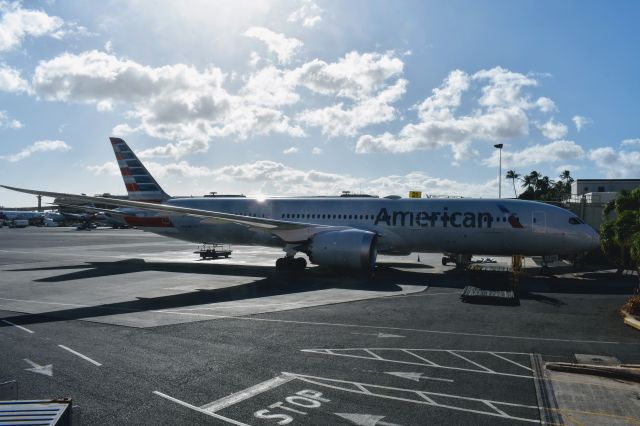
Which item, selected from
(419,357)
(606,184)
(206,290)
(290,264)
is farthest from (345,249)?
(606,184)

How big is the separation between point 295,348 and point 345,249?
1281 cm

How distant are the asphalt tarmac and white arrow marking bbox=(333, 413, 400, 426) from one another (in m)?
0.03

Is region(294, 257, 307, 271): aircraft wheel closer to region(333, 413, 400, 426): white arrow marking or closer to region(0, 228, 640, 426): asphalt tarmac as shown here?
region(0, 228, 640, 426): asphalt tarmac

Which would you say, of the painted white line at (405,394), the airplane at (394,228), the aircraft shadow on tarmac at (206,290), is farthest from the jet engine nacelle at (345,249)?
the painted white line at (405,394)

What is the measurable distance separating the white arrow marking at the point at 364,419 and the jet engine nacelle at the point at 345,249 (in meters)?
16.2

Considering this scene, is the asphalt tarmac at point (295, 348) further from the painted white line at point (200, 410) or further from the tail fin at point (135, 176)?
the tail fin at point (135, 176)

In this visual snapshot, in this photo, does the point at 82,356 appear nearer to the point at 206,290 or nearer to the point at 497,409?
the point at 497,409

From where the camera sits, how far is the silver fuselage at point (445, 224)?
2533cm

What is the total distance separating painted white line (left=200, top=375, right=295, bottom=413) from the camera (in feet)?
27.0

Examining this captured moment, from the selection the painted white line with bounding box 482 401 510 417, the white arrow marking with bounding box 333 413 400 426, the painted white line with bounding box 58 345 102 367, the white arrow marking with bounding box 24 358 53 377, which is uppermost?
the painted white line with bounding box 482 401 510 417

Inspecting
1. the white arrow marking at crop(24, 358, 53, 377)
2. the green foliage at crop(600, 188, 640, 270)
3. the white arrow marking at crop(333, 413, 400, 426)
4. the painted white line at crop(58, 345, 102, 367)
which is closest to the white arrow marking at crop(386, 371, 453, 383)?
the white arrow marking at crop(333, 413, 400, 426)

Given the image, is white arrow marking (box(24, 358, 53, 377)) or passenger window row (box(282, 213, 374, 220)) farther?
passenger window row (box(282, 213, 374, 220))

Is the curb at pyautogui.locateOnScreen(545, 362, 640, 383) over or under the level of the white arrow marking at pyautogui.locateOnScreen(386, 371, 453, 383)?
over

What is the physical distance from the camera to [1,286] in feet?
72.0
